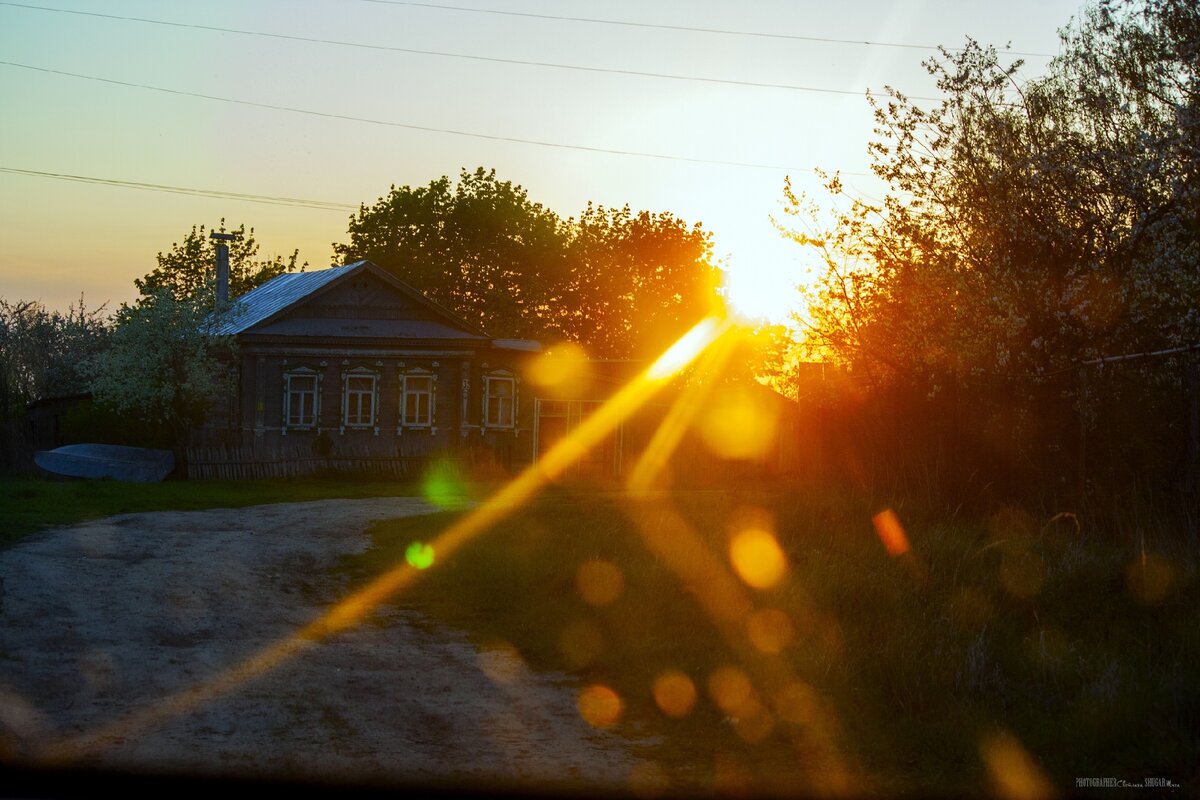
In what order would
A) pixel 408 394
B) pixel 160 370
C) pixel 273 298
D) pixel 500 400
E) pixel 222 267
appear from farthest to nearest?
pixel 222 267 < pixel 273 298 < pixel 500 400 < pixel 408 394 < pixel 160 370

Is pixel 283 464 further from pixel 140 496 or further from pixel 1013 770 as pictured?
pixel 1013 770

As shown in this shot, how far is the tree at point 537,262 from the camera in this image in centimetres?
6494

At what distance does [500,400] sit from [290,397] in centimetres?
708

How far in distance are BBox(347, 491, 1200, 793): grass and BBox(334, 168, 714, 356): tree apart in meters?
51.2

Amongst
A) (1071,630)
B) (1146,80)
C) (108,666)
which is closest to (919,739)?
(1071,630)

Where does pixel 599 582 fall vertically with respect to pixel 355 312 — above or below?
below

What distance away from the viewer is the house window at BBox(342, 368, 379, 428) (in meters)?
36.6

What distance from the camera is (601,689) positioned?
8.26 meters

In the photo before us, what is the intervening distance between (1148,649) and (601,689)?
12.4ft

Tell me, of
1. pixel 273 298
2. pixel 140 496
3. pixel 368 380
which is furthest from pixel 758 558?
pixel 273 298

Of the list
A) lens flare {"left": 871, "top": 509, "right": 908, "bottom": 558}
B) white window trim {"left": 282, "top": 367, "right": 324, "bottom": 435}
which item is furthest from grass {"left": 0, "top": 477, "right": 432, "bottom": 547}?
lens flare {"left": 871, "top": 509, "right": 908, "bottom": 558}

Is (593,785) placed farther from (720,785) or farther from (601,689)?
(601,689)

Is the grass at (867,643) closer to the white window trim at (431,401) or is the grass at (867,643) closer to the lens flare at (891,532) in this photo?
the lens flare at (891,532)

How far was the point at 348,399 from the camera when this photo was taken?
120 ft
